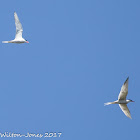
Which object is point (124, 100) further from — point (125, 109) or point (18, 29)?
point (18, 29)

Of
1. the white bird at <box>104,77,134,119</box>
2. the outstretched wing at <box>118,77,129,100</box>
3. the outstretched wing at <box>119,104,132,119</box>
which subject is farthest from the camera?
the outstretched wing at <box>119,104,132,119</box>

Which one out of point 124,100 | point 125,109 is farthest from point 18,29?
point 125,109

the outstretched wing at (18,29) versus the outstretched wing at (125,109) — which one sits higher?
the outstretched wing at (18,29)

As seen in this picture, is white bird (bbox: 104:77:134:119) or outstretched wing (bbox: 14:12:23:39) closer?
white bird (bbox: 104:77:134:119)

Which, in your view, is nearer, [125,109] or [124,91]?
[124,91]

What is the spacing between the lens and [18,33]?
36.9m

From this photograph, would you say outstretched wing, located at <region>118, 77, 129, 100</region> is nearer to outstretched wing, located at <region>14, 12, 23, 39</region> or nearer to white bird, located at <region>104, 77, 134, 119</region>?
white bird, located at <region>104, 77, 134, 119</region>

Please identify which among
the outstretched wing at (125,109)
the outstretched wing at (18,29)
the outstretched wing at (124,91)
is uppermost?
the outstretched wing at (18,29)

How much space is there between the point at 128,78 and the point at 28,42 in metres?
9.74

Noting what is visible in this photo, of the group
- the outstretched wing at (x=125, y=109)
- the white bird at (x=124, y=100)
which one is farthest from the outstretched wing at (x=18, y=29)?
the outstretched wing at (x=125, y=109)

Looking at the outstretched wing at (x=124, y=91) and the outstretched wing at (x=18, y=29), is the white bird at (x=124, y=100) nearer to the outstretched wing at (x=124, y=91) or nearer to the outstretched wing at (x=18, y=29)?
the outstretched wing at (x=124, y=91)

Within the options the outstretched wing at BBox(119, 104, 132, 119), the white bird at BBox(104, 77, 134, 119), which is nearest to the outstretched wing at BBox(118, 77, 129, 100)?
the white bird at BBox(104, 77, 134, 119)

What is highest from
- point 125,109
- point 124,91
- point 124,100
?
point 124,91

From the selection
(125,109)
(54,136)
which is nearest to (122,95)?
(125,109)
